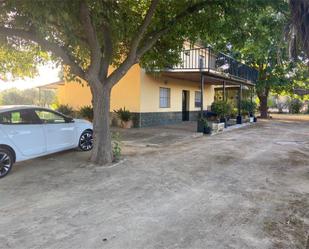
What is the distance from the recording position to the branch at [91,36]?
699 centimetres

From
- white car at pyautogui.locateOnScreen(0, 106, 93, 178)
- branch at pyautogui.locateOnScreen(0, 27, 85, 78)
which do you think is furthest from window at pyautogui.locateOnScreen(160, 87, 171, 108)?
branch at pyautogui.locateOnScreen(0, 27, 85, 78)

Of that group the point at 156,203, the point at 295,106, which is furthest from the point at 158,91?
the point at 295,106

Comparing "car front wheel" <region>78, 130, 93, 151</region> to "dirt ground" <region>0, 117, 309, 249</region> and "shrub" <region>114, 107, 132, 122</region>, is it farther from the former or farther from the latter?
"shrub" <region>114, 107, 132, 122</region>

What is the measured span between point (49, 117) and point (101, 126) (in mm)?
1440

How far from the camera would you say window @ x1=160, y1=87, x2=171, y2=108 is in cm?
1878

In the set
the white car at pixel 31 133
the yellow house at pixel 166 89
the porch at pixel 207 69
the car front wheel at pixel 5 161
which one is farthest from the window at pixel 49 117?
the porch at pixel 207 69

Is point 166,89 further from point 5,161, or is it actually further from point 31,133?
point 5,161

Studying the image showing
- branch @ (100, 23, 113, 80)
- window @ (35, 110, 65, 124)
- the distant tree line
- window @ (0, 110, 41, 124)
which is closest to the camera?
window @ (0, 110, 41, 124)

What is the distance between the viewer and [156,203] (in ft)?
16.9

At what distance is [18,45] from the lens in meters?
8.91

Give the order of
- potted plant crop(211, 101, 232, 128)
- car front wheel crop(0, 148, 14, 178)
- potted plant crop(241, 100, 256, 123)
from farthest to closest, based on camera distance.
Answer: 1. potted plant crop(241, 100, 256, 123)
2. potted plant crop(211, 101, 232, 128)
3. car front wheel crop(0, 148, 14, 178)

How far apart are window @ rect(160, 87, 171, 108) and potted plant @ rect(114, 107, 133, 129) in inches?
108

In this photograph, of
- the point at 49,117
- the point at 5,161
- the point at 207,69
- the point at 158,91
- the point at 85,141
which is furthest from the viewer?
the point at 158,91

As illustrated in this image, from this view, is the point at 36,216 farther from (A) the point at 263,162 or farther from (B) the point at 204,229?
(A) the point at 263,162
